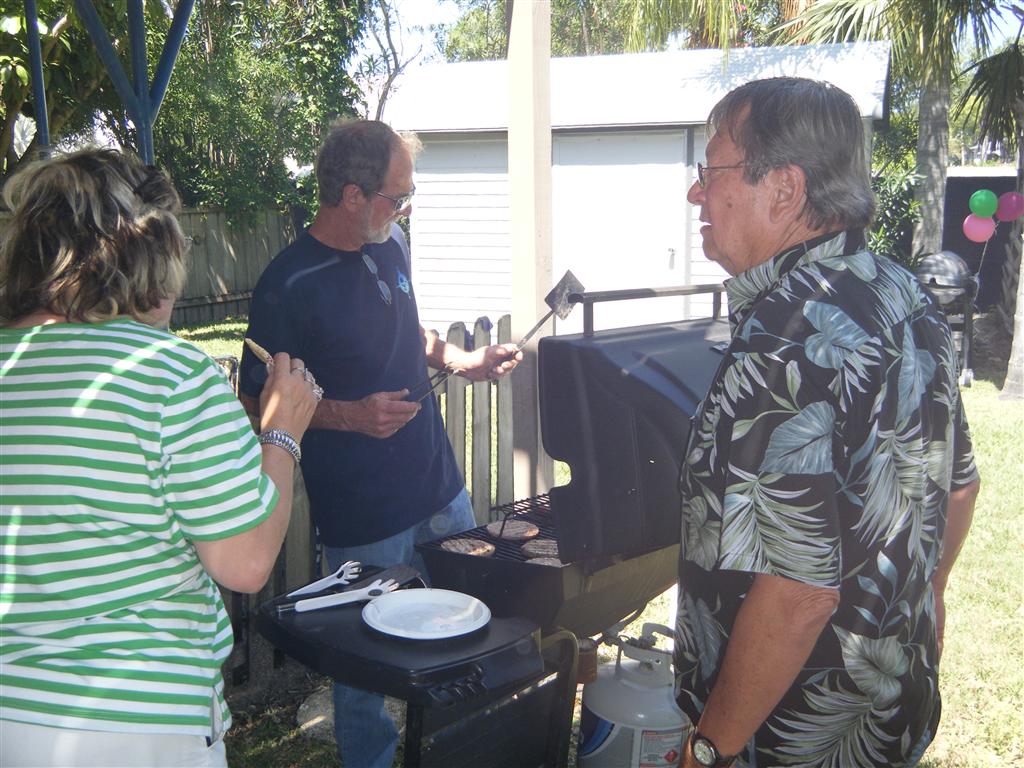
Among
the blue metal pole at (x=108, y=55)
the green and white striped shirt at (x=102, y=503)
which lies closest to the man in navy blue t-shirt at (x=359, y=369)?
the blue metal pole at (x=108, y=55)

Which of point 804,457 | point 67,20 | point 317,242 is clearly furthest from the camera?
point 67,20

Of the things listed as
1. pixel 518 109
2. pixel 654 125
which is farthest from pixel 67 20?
pixel 654 125

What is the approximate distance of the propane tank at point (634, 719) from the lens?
8.07 ft

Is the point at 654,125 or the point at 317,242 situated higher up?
the point at 654,125

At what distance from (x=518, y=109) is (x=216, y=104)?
1392 centimetres

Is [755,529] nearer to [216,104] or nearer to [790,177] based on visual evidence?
[790,177]

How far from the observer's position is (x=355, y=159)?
2.81 m

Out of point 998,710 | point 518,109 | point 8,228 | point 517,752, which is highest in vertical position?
point 518,109

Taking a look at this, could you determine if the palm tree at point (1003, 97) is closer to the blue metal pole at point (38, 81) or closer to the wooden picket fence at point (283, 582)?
the wooden picket fence at point (283, 582)

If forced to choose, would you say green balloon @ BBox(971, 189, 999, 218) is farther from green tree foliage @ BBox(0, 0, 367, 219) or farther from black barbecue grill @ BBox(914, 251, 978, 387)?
green tree foliage @ BBox(0, 0, 367, 219)

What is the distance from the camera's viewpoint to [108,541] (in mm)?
1397

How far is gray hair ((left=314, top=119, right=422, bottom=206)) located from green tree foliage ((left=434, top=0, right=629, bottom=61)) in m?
38.1

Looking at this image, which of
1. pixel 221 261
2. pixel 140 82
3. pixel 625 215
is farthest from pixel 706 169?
pixel 221 261

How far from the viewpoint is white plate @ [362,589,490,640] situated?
1.87 meters
